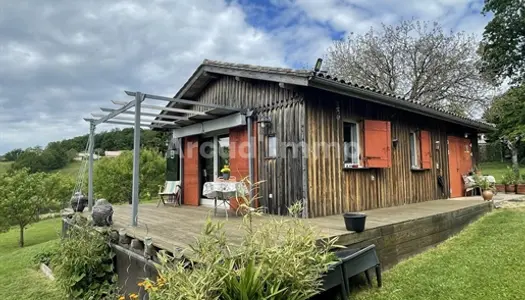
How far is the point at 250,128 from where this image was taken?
23.4 feet

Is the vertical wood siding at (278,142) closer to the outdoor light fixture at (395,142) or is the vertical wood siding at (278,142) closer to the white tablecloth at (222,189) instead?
the white tablecloth at (222,189)

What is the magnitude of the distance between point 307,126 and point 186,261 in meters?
3.52

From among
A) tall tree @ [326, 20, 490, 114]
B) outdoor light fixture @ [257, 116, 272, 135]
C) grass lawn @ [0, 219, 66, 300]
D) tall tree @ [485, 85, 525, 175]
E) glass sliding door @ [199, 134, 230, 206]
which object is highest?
tall tree @ [326, 20, 490, 114]

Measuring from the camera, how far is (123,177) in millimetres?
18172

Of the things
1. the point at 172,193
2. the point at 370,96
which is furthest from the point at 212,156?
the point at 370,96

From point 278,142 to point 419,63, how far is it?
16325mm

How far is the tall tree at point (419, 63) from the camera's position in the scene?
18.0m

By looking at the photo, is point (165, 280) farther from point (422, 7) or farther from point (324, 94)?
point (422, 7)

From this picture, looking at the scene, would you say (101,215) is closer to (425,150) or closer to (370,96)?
(370,96)

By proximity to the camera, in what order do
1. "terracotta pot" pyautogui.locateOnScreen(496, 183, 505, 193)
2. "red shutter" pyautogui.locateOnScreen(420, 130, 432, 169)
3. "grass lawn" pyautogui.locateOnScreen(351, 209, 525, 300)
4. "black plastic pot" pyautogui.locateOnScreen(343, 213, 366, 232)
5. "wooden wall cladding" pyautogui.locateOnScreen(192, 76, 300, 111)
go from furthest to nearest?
"terracotta pot" pyautogui.locateOnScreen(496, 183, 505, 193) < "red shutter" pyautogui.locateOnScreen(420, 130, 432, 169) < "wooden wall cladding" pyautogui.locateOnScreen(192, 76, 300, 111) < "black plastic pot" pyautogui.locateOnScreen(343, 213, 366, 232) < "grass lawn" pyautogui.locateOnScreen(351, 209, 525, 300)

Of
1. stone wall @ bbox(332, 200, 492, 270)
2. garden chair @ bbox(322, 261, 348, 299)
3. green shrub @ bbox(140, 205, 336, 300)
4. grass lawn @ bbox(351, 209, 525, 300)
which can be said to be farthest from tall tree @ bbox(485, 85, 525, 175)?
green shrub @ bbox(140, 205, 336, 300)

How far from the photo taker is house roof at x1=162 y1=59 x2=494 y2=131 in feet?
17.6

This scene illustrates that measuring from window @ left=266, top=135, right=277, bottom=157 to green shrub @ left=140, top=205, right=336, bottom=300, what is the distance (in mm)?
3644

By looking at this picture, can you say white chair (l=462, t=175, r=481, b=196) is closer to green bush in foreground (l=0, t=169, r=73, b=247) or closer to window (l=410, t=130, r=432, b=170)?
window (l=410, t=130, r=432, b=170)
